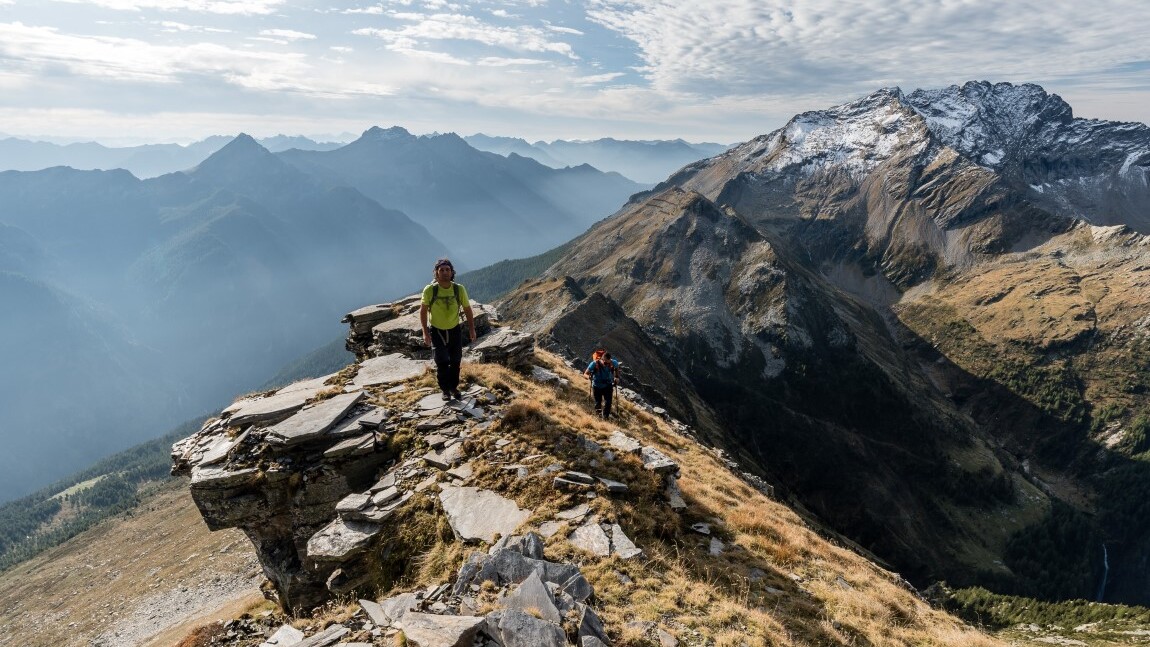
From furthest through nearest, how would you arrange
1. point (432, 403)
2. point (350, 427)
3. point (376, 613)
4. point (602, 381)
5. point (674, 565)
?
point (602, 381) < point (432, 403) < point (350, 427) < point (674, 565) < point (376, 613)

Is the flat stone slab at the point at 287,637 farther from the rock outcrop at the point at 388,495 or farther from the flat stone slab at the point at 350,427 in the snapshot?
the flat stone slab at the point at 350,427

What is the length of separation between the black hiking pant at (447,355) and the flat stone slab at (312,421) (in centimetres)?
316

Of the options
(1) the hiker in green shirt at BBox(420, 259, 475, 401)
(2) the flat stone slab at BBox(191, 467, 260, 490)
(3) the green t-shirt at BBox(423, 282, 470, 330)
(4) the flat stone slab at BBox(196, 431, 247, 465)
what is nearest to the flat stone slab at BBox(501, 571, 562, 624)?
(1) the hiker in green shirt at BBox(420, 259, 475, 401)

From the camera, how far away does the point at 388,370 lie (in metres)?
23.0

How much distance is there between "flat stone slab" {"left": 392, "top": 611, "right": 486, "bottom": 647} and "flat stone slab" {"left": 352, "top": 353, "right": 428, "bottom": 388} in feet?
42.5

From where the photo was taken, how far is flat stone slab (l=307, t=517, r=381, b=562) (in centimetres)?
1343

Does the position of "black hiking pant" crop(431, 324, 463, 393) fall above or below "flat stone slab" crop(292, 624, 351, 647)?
above

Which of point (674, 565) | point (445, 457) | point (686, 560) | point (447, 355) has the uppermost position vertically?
point (447, 355)

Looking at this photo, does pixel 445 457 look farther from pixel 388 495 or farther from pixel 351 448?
pixel 351 448

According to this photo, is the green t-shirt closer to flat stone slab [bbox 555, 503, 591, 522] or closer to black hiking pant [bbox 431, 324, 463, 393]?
black hiking pant [bbox 431, 324, 463, 393]

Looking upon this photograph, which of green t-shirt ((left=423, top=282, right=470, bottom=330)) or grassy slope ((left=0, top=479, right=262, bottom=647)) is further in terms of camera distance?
grassy slope ((left=0, top=479, right=262, bottom=647))

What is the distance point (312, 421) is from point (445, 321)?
549 centimetres

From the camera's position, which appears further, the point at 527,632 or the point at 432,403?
the point at 432,403

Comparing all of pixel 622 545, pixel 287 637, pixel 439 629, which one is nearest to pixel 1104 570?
pixel 622 545
